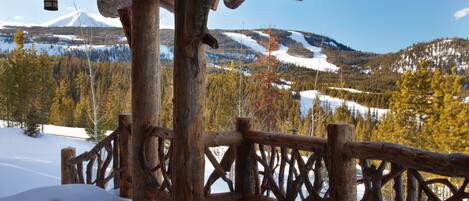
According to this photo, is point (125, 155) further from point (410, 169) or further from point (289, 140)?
point (410, 169)

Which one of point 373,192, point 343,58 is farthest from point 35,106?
point 343,58

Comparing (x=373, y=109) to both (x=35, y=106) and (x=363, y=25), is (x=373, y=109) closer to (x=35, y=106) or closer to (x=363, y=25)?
(x=363, y=25)

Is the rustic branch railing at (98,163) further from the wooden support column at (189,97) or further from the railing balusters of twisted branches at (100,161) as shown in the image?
the wooden support column at (189,97)

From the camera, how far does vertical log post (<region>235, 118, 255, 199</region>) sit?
401 centimetres

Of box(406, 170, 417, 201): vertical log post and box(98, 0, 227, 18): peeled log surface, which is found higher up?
box(98, 0, 227, 18): peeled log surface

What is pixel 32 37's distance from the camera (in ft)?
137

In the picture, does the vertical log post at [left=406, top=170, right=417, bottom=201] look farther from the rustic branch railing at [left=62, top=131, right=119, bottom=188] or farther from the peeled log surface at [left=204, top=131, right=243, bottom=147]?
the rustic branch railing at [left=62, top=131, right=119, bottom=188]

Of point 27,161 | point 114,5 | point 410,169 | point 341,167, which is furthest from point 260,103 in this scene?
point 410,169

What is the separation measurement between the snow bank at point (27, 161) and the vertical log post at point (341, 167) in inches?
223

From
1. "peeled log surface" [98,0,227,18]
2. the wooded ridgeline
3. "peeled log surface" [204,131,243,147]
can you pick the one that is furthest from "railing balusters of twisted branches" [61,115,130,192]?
the wooded ridgeline

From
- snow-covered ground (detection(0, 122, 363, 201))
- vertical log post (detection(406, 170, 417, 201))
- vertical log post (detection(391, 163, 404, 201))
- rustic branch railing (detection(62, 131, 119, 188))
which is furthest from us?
rustic branch railing (detection(62, 131, 119, 188))

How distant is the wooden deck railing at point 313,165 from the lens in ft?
7.98

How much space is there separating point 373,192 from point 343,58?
131ft

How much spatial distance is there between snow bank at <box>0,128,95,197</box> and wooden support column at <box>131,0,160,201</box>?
3.67 metres
